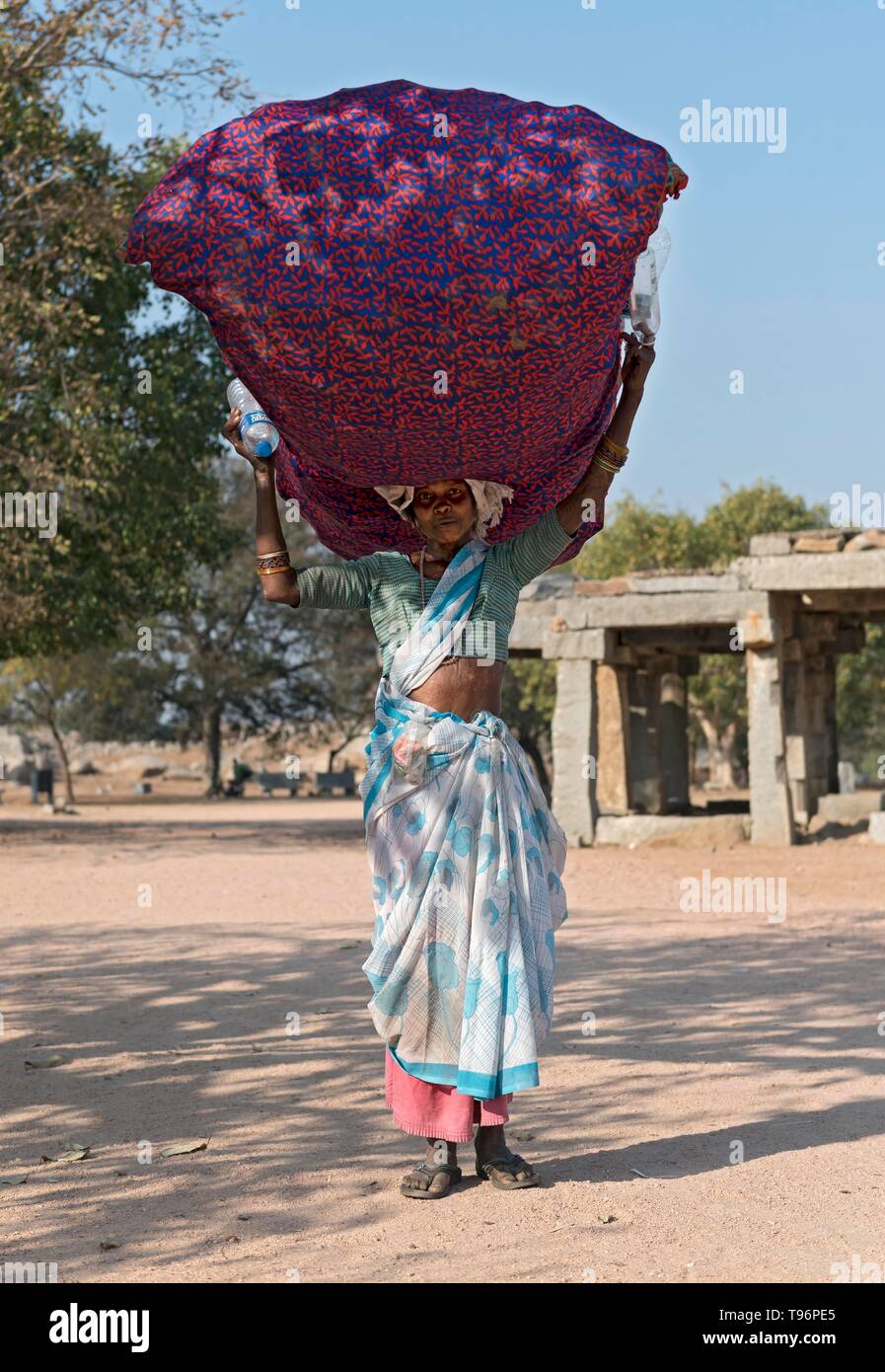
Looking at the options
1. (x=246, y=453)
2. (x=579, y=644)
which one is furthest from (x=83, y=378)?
(x=246, y=453)

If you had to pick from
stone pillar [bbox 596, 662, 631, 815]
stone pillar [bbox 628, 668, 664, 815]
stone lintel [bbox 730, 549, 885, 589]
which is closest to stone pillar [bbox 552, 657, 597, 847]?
stone lintel [bbox 730, 549, 885, 589]

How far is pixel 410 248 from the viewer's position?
3439 millimetres

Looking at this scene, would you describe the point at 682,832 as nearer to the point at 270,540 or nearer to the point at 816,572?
the point at 816,572

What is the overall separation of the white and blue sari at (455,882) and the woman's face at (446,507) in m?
0.08

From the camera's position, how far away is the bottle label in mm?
4160

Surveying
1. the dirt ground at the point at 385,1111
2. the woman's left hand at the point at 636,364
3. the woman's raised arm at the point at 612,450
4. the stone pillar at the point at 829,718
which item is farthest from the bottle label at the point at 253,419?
the stone pillar at the point at 829,718

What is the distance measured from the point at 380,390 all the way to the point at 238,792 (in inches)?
1309

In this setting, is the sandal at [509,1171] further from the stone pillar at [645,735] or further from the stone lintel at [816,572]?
the stone pillar at [645,735]

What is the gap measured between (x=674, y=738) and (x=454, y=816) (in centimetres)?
2024

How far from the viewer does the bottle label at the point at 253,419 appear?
4.16 meters

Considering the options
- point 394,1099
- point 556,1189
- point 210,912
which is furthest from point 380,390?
point 210,912

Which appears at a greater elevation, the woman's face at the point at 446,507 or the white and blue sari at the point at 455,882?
the woman's face at the point at 446,507

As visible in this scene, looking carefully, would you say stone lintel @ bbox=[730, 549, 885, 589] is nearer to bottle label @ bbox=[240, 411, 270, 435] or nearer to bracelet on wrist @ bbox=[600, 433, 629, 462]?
bracelet on wrist @ bbox=[600, 433, 629, 462]

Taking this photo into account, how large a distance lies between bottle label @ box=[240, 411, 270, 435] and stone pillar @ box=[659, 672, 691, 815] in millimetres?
19107
